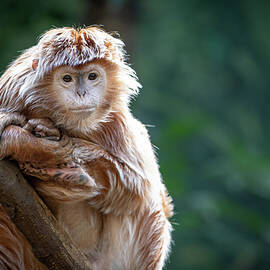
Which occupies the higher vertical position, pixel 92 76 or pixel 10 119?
pixel 92 76

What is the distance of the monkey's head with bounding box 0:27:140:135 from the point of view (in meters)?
2.94

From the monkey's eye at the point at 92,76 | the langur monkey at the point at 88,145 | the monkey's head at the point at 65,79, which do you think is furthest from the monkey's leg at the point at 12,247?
the monkey's eye at the point at 92,76

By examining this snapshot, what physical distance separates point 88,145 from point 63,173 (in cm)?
26

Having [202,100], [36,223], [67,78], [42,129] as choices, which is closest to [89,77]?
[67,78]

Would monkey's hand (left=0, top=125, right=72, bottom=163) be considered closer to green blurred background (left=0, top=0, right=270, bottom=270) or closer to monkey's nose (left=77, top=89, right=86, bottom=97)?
monkey's nose (left=77, top=89, right=86, bottom=97)

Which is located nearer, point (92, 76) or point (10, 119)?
point (10, 119)

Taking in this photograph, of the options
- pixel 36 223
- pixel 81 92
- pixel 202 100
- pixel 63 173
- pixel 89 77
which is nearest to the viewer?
pixel 36 223

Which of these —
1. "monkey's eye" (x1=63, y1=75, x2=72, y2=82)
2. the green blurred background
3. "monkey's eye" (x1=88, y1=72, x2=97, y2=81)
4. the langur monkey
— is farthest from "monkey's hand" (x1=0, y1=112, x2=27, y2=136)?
the green blurred background

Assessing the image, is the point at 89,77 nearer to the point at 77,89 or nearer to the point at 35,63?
the point at 77,89

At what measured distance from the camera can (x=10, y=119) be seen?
2801mm

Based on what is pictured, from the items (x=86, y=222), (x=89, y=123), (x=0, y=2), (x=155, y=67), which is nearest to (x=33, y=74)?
(x=89, y=123)

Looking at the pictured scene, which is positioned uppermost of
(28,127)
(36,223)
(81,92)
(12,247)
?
(81,92)

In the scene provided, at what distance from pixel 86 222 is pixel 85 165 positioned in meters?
0.39

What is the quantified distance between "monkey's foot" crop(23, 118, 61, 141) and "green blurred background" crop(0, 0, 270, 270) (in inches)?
145
